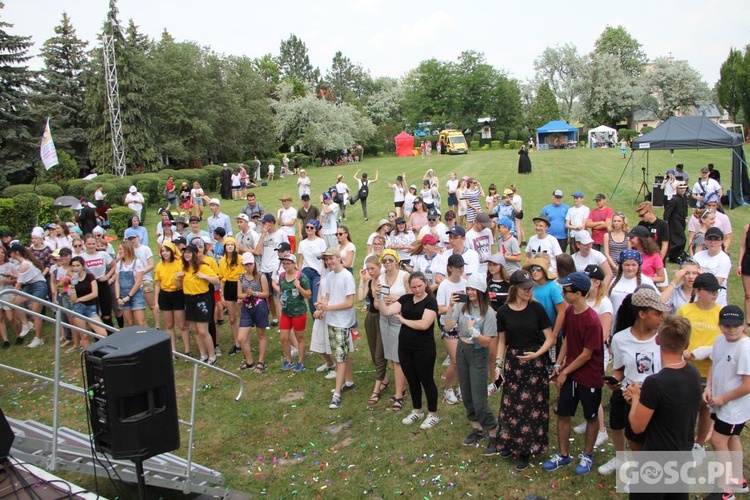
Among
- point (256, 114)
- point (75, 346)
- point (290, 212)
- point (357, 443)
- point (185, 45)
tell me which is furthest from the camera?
point (256, 114)

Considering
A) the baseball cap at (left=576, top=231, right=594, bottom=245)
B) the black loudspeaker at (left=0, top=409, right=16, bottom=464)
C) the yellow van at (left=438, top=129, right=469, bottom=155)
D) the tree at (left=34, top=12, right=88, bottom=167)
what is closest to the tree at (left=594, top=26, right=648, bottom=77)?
the yellow van at (left=438, top=129, right=469, bottom=155)

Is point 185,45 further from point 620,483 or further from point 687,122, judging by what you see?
point 620,483

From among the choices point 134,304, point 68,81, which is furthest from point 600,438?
point 68,81

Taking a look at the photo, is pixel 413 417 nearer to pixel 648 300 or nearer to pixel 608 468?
pixel 608 468

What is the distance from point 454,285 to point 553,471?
2261mm

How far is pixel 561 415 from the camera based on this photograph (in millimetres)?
5289

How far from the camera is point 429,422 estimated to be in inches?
250

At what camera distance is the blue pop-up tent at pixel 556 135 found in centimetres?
5359

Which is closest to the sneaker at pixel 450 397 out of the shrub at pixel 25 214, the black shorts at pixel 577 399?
the black shorts at pixel 577 399

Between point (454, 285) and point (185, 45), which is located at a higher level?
point (185, 45)

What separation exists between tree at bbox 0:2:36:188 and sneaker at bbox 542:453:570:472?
31.5m

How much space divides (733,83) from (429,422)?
61017 millimetres

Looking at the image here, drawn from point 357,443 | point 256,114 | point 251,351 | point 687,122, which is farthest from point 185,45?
point 357,443

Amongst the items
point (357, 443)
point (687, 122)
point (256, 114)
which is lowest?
point (357, 443)
